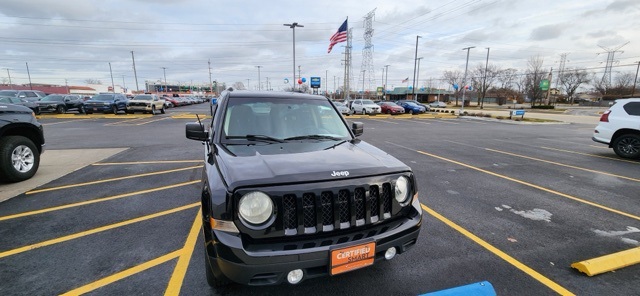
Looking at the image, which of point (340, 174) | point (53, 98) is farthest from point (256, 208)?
point (53, 98)

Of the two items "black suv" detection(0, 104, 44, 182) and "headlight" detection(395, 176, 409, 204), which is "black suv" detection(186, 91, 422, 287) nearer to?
"headlight" detection(395, 176, 409, 204)

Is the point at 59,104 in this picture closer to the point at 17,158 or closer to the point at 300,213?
the point at 17,158

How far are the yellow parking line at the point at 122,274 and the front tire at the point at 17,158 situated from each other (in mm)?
4504

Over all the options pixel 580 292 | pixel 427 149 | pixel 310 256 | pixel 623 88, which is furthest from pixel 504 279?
pixel 623 88

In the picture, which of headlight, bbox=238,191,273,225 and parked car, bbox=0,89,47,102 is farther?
parked car, bbox=0,89,47,102

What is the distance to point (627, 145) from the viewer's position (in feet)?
29.1

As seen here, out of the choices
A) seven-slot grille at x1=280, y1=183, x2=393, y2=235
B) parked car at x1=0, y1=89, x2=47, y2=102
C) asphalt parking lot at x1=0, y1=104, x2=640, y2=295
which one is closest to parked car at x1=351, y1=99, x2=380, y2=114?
asphalt parking lot at x1=0, y1=104, x2=640, y2=295

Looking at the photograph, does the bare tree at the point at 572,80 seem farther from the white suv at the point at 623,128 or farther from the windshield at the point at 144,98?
the windshield at the point at 144,98

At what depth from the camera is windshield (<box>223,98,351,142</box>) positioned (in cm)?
328

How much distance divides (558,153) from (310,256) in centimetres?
1129

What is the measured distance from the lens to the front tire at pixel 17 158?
207 inches

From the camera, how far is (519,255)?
332cm

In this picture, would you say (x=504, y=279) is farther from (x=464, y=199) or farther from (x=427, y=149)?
(x=427, y=149)

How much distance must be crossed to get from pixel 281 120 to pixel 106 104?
25.9 metres
